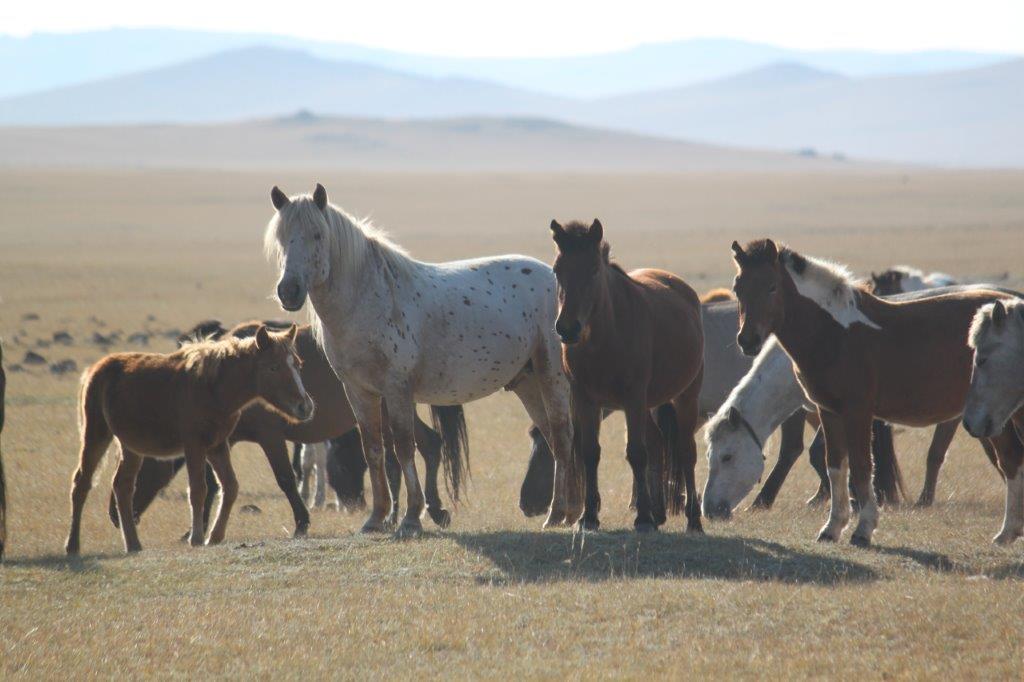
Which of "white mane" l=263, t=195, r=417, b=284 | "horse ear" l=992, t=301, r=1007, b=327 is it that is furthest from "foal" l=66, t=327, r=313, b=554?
"horse ear" l=992, t=301, r=1007, b=327

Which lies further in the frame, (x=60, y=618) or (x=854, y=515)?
(x=854, y=515)

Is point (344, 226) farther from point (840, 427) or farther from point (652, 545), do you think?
point (840, 427)

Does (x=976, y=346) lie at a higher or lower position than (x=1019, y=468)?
higher

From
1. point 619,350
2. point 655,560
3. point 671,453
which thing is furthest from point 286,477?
point 655,560

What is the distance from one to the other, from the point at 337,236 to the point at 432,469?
277cm

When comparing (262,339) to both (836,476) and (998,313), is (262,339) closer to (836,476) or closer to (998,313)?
(836,476)

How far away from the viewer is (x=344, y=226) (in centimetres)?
862

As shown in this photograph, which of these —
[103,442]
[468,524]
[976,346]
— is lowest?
[468,524]

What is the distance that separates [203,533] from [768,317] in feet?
14.0

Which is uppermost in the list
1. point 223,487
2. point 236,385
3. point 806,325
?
point 806,325

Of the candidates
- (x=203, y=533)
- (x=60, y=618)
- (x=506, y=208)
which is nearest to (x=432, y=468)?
(x=203, y=533)

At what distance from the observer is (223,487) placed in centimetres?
930

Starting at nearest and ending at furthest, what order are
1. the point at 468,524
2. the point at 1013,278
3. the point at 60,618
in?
the point at 60,618 < the point at 468,524 < the point at 1013,278

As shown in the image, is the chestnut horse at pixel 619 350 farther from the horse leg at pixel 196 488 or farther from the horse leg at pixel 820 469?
the horse leg at pixel 196 488
